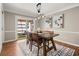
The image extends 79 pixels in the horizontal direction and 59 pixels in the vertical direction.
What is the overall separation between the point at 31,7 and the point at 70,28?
74 cm

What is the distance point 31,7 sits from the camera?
1.29m

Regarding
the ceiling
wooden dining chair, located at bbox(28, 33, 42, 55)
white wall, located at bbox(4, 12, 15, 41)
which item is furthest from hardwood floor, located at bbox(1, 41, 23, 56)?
the ceiling

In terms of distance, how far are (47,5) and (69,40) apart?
69 centimetres

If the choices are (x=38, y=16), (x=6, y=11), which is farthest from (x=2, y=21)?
(x=38, y=16)

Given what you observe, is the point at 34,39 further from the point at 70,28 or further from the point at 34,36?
the point at 70,28

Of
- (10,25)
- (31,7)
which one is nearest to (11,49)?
(10,25)

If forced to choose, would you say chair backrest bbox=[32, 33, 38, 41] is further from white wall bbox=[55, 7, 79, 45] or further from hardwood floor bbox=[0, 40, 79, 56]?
white wall bbox=[55, 7, 79, 45]

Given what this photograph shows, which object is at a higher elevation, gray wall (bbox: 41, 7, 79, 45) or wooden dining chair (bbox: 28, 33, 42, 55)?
gray wall (bbox: 41, 7, 79, 45)

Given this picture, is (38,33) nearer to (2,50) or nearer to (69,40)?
(69,40)

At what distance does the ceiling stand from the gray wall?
12 centimetres

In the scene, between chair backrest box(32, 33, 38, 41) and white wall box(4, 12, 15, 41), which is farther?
chair backrest box(32, 33, 38, 41)

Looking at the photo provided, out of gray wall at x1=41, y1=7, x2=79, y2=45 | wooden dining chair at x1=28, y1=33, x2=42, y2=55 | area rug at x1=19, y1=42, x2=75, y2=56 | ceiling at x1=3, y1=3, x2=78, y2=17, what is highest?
ceiling at x1=3, y1=3, x2=78, y2=17

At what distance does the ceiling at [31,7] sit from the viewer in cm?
123

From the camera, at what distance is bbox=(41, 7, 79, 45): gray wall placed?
1224 mm
